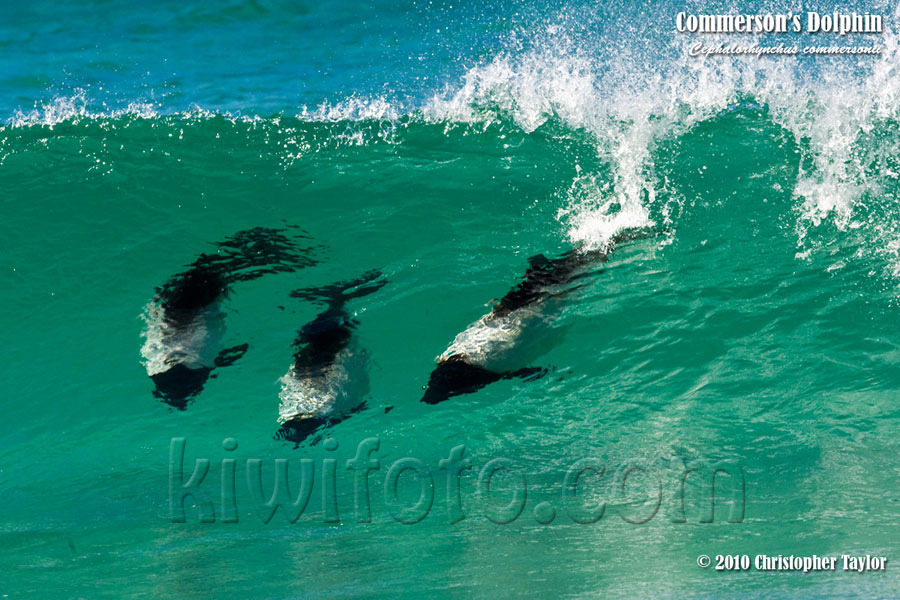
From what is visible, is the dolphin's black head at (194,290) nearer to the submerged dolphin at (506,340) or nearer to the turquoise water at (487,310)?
the turquoise water at (487,310)

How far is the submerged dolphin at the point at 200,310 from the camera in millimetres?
6512

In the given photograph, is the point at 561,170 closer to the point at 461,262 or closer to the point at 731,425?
the point at 461,262

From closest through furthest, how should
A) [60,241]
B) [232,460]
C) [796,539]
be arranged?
[796,539] < [232,460] < [60,241]

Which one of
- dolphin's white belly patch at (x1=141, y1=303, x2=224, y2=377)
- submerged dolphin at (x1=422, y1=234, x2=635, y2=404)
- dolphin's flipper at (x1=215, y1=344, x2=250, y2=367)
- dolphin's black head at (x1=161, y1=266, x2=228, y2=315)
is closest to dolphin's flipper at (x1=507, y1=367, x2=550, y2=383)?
submerged dolphin at (x1=422, y1=234, x2=635, y2=404)

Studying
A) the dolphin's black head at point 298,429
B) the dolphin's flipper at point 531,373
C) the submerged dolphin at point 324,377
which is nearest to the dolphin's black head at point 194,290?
the submerged dolphin at point 324,377

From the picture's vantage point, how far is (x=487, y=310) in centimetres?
680

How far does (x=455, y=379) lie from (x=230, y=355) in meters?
1.91

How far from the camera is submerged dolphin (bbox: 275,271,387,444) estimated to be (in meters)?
6.09

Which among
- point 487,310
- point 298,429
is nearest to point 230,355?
point 298,429

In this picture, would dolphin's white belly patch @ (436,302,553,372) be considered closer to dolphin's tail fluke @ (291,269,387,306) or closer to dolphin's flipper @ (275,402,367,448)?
dolphin's flipper @ (275,402,367,448)

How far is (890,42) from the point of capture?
8.49 meters

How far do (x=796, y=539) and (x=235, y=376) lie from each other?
4.36 m

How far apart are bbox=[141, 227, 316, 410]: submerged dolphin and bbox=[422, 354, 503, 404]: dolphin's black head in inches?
64.7

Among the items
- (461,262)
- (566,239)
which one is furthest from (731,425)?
(461,262)
